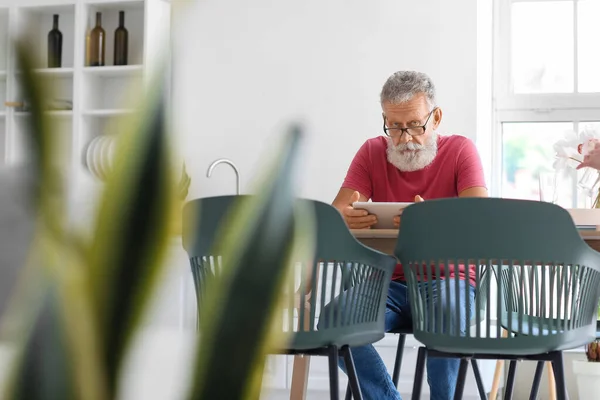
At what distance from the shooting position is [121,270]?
261mm

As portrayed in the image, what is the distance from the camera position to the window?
17.4ft

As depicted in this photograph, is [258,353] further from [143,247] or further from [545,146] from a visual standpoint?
[545,146]

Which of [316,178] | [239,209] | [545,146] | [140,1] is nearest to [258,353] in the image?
[239,209]

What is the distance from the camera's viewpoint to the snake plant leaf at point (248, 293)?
268 millimetres

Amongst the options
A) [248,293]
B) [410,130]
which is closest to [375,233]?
[410,130]

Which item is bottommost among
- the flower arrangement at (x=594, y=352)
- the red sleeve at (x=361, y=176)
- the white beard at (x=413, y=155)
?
the flower arrangement at (x=594, y=352)

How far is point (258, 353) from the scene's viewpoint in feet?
0.89

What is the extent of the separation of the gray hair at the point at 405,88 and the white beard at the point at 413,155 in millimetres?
175

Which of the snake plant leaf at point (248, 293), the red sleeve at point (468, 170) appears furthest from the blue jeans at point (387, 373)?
the snake plant leaf at point (248, 293)

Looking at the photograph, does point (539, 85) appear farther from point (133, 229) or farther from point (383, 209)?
point (133, 229)

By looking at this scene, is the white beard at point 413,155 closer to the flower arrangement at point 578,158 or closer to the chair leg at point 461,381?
the flower arrangement at point 578,158

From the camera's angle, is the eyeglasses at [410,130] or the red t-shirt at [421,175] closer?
the red t-shirt at [421,175]

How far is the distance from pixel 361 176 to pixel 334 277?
3.85 feet

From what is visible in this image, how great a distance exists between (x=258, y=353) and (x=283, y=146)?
0.07m
